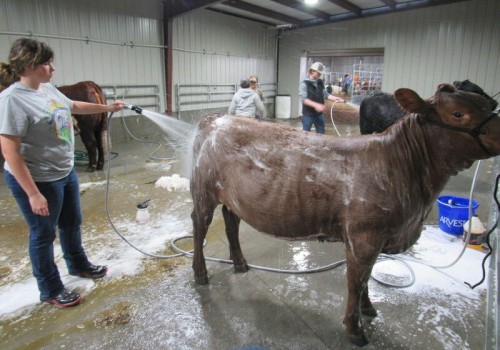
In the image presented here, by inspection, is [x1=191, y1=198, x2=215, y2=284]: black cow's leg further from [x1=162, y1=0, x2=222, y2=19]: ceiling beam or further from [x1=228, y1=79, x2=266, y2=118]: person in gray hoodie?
[x1=162, y1=0, x2=222, y2=19]: ceiling beam

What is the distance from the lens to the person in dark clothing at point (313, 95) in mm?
5012

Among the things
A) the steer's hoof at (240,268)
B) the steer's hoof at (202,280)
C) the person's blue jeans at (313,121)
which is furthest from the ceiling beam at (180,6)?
the steer's hoof at (202,280)

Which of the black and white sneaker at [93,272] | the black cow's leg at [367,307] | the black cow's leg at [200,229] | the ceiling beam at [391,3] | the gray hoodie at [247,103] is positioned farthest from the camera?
the ceiling beam at [391,3]

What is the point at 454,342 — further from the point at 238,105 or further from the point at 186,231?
the point at 238,105

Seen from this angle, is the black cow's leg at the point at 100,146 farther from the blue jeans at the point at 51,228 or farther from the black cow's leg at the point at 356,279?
the black cow's leg at the point at 356,279

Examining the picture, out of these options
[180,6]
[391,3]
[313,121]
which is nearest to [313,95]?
[313,121]

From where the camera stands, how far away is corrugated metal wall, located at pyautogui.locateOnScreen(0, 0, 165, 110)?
619 cm

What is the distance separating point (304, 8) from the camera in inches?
389

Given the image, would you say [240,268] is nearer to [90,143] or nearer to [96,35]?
[90,143]

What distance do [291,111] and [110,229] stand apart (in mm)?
10801

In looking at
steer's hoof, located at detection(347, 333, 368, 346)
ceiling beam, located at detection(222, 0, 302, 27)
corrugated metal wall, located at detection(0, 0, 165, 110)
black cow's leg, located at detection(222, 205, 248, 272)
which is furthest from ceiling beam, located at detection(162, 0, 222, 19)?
steer's hoof, located at detection(347, 333, 368, 346)

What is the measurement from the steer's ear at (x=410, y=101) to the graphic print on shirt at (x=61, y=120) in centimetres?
195

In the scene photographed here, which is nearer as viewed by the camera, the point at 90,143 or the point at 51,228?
the point at 51,228

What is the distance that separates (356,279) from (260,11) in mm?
10261
